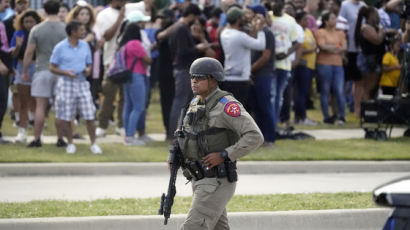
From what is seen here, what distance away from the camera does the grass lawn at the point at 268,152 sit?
12.5 metres

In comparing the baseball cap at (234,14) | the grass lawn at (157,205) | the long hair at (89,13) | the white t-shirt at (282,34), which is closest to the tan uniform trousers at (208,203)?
the grass lawn at (157,205)

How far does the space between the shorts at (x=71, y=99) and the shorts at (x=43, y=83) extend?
385mm

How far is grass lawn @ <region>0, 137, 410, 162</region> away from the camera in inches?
493

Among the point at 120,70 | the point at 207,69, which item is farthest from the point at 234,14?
the point at 207,69

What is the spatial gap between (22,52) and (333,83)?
5706mm

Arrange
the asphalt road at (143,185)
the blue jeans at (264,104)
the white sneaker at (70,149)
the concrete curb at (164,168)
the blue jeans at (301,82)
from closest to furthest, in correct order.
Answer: the asphalt road at (143,185) → the concrete curb at (164,168) → the white sneaker at (70,149) → the blue jeans at (264,104) → the blue jeans at (301,82)

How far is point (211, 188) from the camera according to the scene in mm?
6625

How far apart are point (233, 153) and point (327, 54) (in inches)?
418

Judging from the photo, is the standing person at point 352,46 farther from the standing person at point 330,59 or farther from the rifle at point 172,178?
the rifle at point 172,178

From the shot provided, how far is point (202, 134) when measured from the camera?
6.74 m

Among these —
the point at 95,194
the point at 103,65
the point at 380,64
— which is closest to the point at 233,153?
the point at 95,194

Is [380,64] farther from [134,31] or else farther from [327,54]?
[134,31]

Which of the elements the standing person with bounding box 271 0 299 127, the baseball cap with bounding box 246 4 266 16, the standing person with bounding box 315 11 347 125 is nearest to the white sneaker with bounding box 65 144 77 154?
the baseball cap with bounding box 246 4 266 16

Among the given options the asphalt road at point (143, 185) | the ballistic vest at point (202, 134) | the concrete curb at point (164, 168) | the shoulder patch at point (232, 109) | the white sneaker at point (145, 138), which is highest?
the shoulder patch at point (232, 109)
